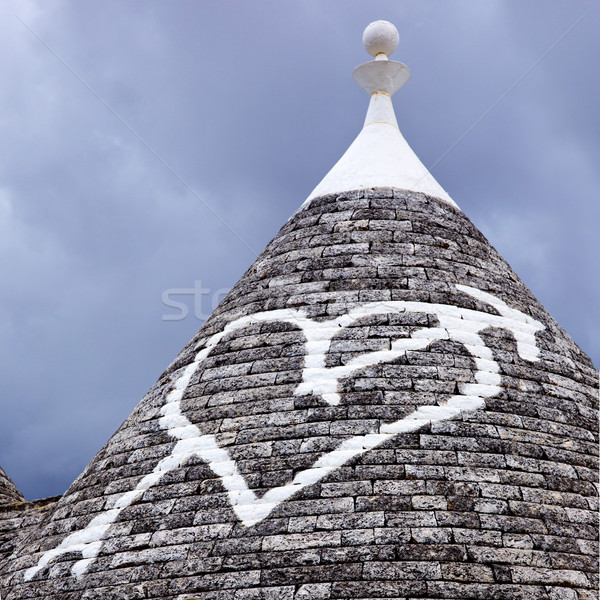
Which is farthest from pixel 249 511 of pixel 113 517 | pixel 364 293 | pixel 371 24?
pixel 371 24

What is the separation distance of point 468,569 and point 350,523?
795mm

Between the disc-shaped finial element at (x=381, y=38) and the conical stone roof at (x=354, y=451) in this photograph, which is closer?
the conical stone roof at (x=354, y=451)

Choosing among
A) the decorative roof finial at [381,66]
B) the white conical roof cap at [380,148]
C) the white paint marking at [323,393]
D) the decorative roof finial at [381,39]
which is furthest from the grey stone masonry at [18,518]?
the decorative roof finial at [381,39]

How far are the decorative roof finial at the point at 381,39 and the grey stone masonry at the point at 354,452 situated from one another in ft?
8.90

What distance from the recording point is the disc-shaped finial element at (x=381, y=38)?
905 centimetres

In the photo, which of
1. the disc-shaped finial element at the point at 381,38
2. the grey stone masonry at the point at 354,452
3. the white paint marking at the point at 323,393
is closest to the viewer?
the grey stone masonry at the point at 354,452

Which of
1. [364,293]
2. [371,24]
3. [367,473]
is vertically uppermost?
[371,24]

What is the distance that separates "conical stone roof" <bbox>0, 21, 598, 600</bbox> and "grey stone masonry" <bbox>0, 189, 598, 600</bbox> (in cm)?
1

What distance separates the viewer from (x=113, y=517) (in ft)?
19.4

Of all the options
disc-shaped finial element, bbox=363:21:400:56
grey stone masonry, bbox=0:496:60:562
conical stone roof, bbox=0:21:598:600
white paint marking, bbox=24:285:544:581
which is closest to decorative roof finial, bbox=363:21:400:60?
disc-shaped finial element, bbox=363:21:400:56

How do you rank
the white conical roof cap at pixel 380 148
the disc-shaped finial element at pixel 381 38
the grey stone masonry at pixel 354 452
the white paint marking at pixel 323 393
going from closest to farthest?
the grey stone masonry at pixel 354 452
the white paint marking at pixel 323 393
the white conical roof cap at pixel 380 148
the disc-shaped finial element at pixel 381 38

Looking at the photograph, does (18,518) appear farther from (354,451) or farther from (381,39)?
(381,39)

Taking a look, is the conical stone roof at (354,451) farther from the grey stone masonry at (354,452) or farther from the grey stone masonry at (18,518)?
the grey stone masonry at (18,518)

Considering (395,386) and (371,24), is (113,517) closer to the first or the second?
(395,386)
